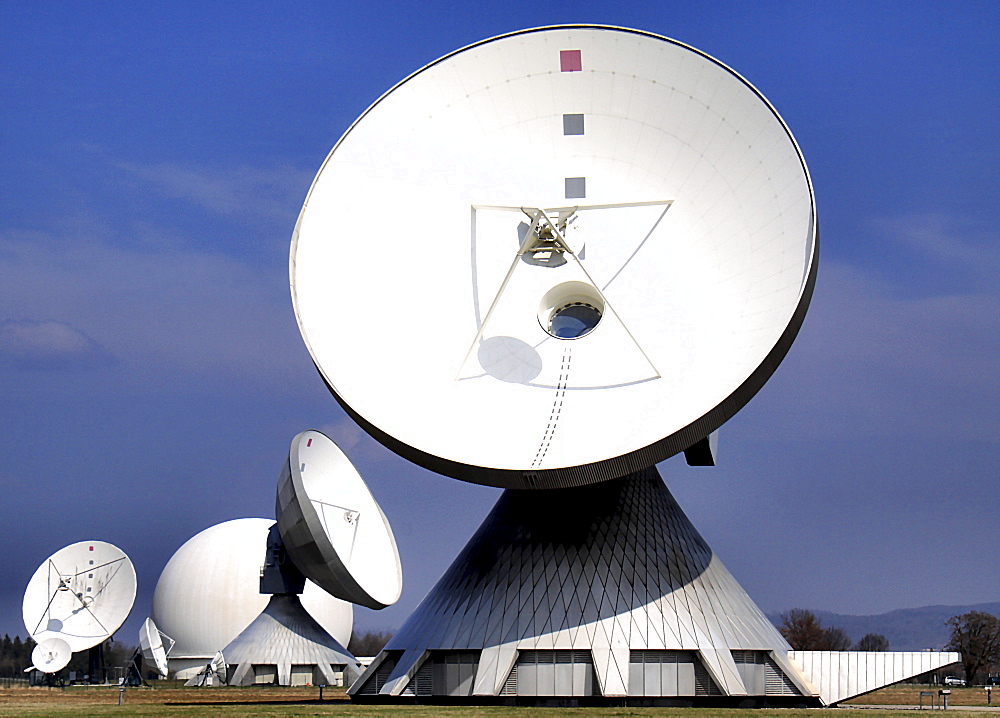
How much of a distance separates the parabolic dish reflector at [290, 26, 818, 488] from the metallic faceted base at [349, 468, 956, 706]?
707 cm

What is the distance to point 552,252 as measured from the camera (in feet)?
125

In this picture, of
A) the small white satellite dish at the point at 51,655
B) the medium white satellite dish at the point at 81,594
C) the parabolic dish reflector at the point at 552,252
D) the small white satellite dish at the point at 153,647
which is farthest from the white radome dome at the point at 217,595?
the parabolic dish reflector at the point at 552,252

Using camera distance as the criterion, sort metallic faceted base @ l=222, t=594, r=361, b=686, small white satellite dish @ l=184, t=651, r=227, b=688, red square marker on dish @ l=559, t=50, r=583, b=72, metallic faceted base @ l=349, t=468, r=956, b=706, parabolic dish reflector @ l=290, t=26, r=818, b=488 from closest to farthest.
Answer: parabolic dish reflector @ l=290, t=26, r=818, b=488, metallic faceted base @ l=349, t=468, r=956, b=706, red square marker on dish @ l=559, t=50, r=583, b=72, metallic faceted base @ l=222, t=594, r=361, b=686, small white satellite dish @ l=184, t=651, r=227, b=688

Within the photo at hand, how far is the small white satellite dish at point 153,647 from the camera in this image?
79812 mm

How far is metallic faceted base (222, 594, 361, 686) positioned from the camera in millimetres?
60844

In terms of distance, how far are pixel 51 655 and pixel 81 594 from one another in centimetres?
417

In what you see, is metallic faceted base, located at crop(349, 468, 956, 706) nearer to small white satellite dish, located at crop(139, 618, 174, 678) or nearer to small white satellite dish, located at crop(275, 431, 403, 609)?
small white satellite dish, located at crop(275, 431, 403, 609)

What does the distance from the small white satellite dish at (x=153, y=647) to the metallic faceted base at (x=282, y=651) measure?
19592 millimetres

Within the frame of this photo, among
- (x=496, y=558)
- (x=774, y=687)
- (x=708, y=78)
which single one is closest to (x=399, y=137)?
(x=708, y=78)

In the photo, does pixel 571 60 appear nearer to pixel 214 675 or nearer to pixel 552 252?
pixel 552 252

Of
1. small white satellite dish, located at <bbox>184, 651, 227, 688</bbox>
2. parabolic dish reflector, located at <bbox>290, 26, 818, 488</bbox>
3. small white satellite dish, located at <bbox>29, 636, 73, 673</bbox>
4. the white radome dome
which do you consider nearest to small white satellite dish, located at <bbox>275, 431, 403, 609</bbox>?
parabolic dish reflector, located at <bbox>290, 26, 818, 488</bbox>

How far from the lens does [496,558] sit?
40.3 meters

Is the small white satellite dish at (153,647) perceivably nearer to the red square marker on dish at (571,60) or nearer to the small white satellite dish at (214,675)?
the small white satellite dish at (214,675)

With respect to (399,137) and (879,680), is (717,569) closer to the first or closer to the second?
(879,680)
